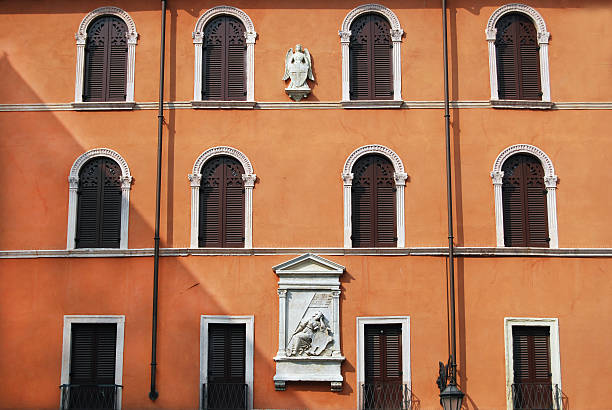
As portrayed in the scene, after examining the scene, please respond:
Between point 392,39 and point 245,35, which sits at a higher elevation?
point 245,35

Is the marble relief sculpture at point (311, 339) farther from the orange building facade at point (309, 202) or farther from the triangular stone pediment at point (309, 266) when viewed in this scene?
the triangular stone pediment at point (309, 266)

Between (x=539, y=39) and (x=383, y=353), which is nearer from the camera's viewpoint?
(x=383, y=353)

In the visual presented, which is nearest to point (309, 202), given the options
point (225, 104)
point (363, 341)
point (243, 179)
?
point (243, 179)

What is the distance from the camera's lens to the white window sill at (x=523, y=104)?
71.1 ft

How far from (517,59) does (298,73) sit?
5.41m

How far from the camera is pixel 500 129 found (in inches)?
852

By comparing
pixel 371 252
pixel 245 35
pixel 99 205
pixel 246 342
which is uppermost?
pixel 245 35

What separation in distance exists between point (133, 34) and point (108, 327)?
720 cm

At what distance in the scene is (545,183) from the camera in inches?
843

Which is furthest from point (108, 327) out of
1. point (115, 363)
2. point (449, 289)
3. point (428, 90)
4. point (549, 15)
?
point (549, 15)

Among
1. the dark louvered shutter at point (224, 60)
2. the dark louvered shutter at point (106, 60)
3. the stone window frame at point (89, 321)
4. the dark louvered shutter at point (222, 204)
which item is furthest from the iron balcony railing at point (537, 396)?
the dark louvered shutter at point (106, 60)

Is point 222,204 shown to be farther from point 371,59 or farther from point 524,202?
point 524,202

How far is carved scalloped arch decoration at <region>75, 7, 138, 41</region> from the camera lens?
880 inches

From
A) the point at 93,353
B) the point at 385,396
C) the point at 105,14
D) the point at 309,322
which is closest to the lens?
the point at 385,396
